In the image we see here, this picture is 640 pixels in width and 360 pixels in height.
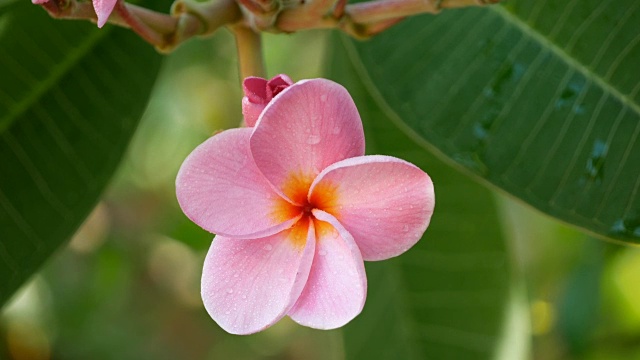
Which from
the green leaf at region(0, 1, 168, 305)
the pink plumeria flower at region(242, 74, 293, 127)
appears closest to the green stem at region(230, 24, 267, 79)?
the pink plumeria flower at region(242, 74, 293, 127)

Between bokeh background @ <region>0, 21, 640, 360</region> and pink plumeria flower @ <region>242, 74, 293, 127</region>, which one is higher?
pink plumeria flower @ <region>242, 74, 293, 127</region>

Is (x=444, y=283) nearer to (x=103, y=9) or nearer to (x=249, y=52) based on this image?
(x=249, y=52)

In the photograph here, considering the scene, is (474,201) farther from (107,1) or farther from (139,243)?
(139,243)

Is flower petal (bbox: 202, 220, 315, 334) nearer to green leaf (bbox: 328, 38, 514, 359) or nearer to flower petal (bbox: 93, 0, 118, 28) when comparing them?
flower petal (bbox: 93, 0, 118, 28)

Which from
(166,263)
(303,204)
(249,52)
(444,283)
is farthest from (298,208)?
(166,263)

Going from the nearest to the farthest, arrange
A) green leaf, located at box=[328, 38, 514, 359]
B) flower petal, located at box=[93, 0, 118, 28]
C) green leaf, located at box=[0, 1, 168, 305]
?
flower petal, located at box=[93, 0, 118, 28] < green leaf, located at box=[0, 1, 168, 305] < green leaf, located at box=[328, 38, 514, 359]

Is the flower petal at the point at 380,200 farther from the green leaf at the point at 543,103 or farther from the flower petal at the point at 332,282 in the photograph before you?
the green leaf at the point at 543,103

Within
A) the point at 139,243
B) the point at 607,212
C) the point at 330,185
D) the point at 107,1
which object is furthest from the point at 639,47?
the point at 139,243
